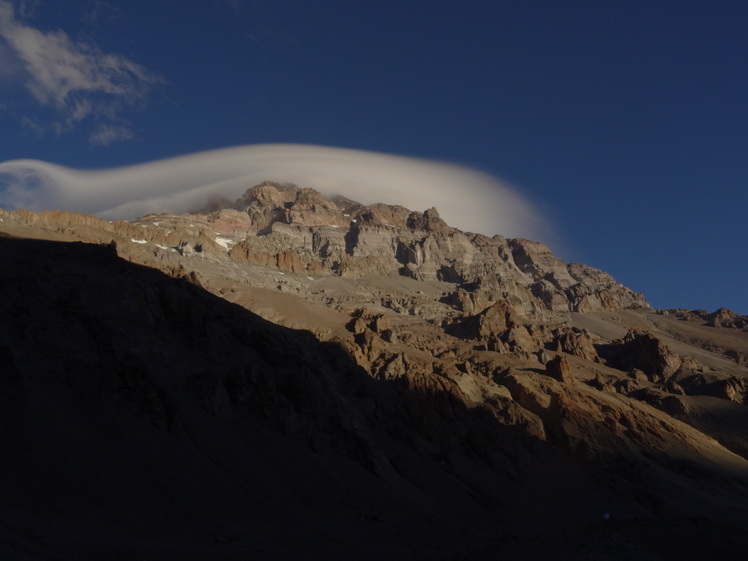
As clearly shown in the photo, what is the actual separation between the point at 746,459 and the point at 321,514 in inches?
2632

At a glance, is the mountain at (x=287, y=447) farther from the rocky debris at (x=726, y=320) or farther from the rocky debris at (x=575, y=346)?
the rocky debris at (x=726, y=320)

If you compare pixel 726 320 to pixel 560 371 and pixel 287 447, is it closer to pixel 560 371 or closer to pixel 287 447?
pixel 560 371

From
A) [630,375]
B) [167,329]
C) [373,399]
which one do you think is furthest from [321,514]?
[630,375]

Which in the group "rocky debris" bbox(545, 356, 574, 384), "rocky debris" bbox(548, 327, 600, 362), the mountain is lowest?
the mountain

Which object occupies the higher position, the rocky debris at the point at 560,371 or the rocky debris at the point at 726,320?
the rocky debris at the point at 726,320

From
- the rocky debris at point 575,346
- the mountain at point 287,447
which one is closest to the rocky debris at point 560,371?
the mountain at point 287,447

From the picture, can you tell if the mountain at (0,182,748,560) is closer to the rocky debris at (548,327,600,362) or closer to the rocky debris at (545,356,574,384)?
the rocky debris at (545,356,574,384)

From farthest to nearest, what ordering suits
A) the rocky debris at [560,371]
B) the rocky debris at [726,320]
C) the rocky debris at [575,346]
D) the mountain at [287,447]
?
the rocky debris at [726,320] < the rocky debris at [575,346] < the rocky debris at [560,371] < the mountain at [287,447]

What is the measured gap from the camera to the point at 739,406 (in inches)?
3649

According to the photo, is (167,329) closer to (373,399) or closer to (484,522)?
(373,399)

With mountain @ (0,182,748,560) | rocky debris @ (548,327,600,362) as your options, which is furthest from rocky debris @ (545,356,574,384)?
rocky debris @ (548,327,600,362)

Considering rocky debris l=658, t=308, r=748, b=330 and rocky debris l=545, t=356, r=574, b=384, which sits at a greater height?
rocky debris l=658, t=308, r=748, b=330

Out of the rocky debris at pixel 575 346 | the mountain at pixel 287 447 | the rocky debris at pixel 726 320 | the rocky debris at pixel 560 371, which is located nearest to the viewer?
the mountain at pixel 287 447

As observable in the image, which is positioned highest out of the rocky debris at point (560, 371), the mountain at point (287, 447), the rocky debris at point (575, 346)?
the rocky debris at point (575, 346)
